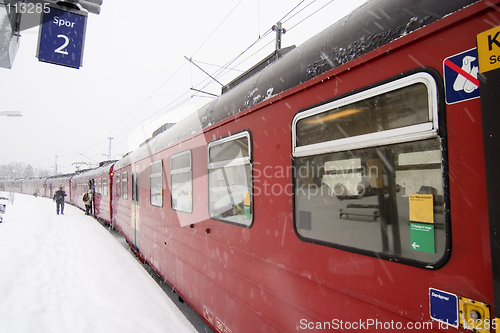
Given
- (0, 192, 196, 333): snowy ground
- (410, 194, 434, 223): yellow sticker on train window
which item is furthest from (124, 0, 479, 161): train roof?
(0, 192, 196, 333): snowy ground

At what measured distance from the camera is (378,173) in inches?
59.3

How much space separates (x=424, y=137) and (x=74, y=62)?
17.3ft

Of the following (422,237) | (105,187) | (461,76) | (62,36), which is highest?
(62,36)

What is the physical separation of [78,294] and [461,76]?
5.47m

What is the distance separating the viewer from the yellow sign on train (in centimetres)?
106

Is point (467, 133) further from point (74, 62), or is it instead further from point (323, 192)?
point (74, 62)

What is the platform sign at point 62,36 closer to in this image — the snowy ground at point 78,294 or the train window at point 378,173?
the snowy ground at point 78,294

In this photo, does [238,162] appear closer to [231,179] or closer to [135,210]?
[231,179]

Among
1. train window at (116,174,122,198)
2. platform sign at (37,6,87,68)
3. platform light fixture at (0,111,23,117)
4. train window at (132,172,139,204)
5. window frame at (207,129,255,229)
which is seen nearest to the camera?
window frame at (207,129,255,229)

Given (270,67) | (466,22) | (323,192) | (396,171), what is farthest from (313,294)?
(270,67)

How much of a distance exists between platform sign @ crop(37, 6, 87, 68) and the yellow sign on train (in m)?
5.33

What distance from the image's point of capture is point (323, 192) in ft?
6.04

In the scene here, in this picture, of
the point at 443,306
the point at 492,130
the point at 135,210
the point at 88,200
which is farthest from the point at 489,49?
the point at 88,200

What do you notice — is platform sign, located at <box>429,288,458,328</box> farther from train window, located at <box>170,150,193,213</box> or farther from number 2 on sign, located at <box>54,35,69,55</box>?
number 2 on sign, located at <box>54,35,69,55</box>
